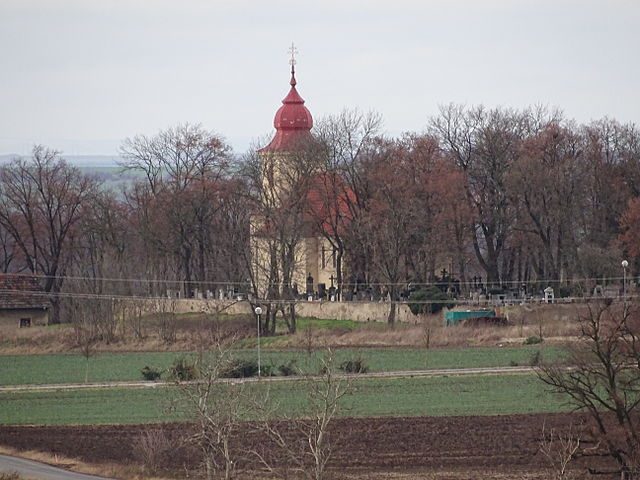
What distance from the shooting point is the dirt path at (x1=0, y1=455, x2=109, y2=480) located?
38.8 m

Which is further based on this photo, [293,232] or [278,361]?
[293,232]

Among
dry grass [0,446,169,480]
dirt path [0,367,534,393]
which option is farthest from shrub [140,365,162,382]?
dry grass [0,446,169,480]

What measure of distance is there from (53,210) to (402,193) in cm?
2211

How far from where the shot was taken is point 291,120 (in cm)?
9206

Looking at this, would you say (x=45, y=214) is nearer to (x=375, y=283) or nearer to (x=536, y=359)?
(x=375, y=283)

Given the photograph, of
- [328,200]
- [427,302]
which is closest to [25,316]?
[328,200]

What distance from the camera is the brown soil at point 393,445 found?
129 feet

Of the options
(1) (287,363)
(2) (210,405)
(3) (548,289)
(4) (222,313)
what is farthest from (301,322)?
(2) (210,405)

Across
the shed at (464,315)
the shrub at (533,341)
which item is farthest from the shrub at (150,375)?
the shed at (464,315)

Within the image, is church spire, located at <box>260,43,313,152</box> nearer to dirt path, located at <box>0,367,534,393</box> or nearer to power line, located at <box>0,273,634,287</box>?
power line, located at <box>0,273,634,287</box>

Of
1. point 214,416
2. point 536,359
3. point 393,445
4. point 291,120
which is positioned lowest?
point 393,445

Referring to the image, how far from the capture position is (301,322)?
77375 millimetres

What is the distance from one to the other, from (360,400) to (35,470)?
13765mm

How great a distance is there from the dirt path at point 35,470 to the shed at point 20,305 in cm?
4276
